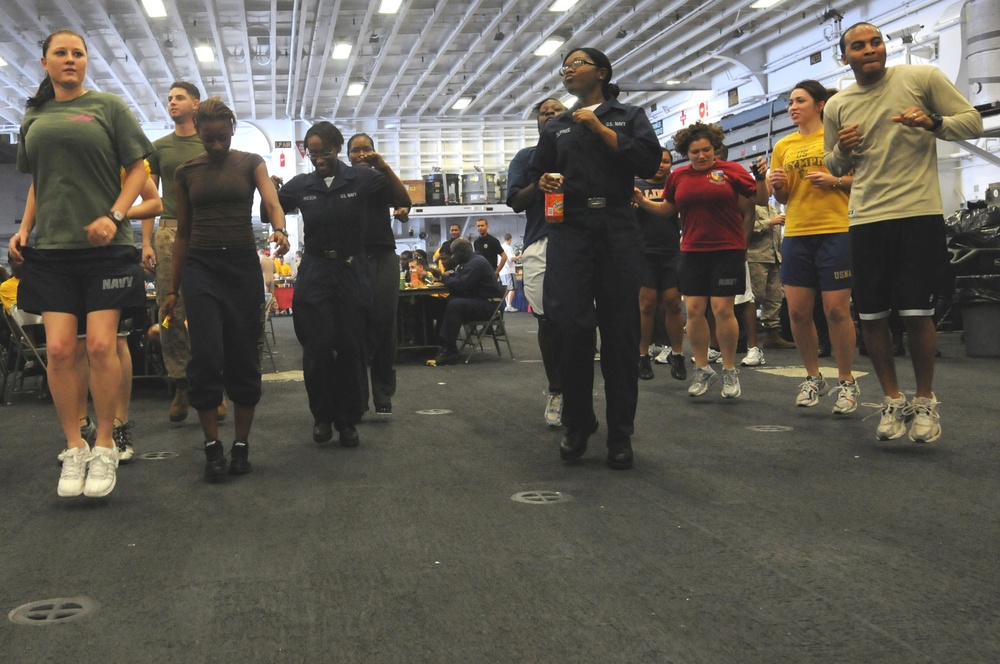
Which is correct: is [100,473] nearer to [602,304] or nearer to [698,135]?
[602,304]

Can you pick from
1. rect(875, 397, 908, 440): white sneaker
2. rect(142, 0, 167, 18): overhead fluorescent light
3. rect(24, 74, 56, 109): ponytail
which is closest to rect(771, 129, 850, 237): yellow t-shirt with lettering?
rect(875, 397, 908, 440): white sneaker

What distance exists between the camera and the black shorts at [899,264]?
3.99 m

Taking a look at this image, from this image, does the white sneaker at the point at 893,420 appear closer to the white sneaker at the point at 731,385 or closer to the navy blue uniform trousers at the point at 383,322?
the white sneaker at the point at 731,385

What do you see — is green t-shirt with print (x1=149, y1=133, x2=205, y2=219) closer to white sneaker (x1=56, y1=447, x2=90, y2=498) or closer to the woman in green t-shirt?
the woman in green t-shirt

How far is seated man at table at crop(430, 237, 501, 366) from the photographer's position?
937 cm

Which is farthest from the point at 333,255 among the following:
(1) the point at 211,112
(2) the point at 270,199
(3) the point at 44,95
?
(3) the point at 44,95

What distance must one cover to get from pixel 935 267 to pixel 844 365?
113 cm

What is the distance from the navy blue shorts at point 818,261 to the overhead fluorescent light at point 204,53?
747 inches

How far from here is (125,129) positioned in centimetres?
367

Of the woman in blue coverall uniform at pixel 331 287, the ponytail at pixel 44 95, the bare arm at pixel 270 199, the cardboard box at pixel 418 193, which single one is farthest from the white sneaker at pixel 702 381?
the cardboard box at pixel 418 193

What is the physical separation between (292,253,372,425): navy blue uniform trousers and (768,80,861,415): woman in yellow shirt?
2235mm

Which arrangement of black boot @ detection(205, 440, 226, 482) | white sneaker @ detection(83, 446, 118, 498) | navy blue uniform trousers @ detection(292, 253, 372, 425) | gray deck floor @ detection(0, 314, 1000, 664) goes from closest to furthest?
gray deck floor @ detection(0, 314, 1000, 664)
white sneaker @ detection(83, 446, 118, 498)
black boot @ detection(205, 440, 226, 482)
navy blue uniform trousers @ detection(292, 253, 372, 425)

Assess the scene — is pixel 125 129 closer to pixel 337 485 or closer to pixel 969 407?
pixel 337 485

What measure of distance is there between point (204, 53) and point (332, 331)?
19.4m
